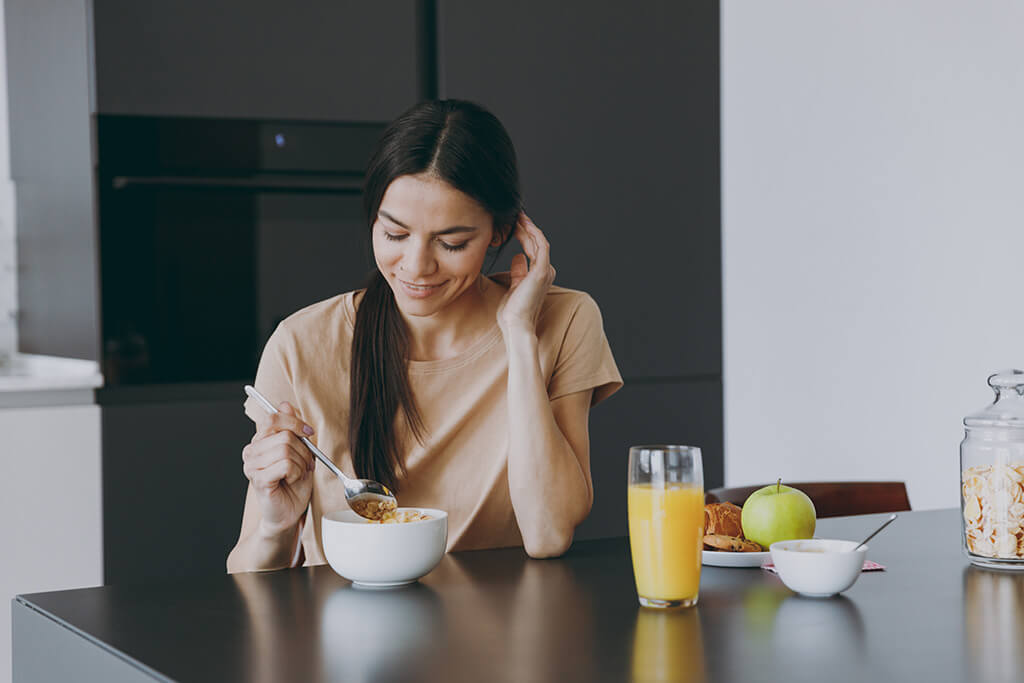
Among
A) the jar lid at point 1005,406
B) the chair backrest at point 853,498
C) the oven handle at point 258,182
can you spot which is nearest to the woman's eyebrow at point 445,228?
the jar lid at point 1005,406

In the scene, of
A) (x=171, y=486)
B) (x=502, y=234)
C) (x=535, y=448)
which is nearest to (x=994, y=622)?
(x=535, y=448)

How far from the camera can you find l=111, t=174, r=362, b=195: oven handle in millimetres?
2703

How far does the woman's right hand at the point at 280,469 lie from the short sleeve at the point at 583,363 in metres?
0.43

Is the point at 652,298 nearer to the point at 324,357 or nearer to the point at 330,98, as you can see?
the point at 330,98

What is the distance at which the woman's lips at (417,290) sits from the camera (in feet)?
5.40

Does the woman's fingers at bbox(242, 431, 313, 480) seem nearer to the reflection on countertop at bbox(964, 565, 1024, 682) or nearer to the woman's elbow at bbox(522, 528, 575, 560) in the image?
the woman's elbow at bbox(522, 528, 575, 560)

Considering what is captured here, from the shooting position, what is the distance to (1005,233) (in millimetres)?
2812

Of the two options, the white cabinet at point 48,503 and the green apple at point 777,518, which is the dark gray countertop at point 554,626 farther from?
the white cabinet at point 48,503

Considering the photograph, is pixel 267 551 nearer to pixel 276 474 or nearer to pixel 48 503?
pixel 276 474

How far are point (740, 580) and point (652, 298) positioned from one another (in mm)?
2100

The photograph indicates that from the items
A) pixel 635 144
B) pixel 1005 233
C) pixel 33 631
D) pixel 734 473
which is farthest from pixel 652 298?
pixel 33 631

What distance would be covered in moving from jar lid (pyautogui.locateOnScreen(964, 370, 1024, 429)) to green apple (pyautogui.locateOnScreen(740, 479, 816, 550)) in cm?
21

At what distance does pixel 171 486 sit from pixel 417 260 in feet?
4.43

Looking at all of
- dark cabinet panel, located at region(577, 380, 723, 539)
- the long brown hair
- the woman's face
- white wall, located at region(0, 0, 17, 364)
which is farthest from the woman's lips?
white wall, located at region(0, 0, 17, 364)
